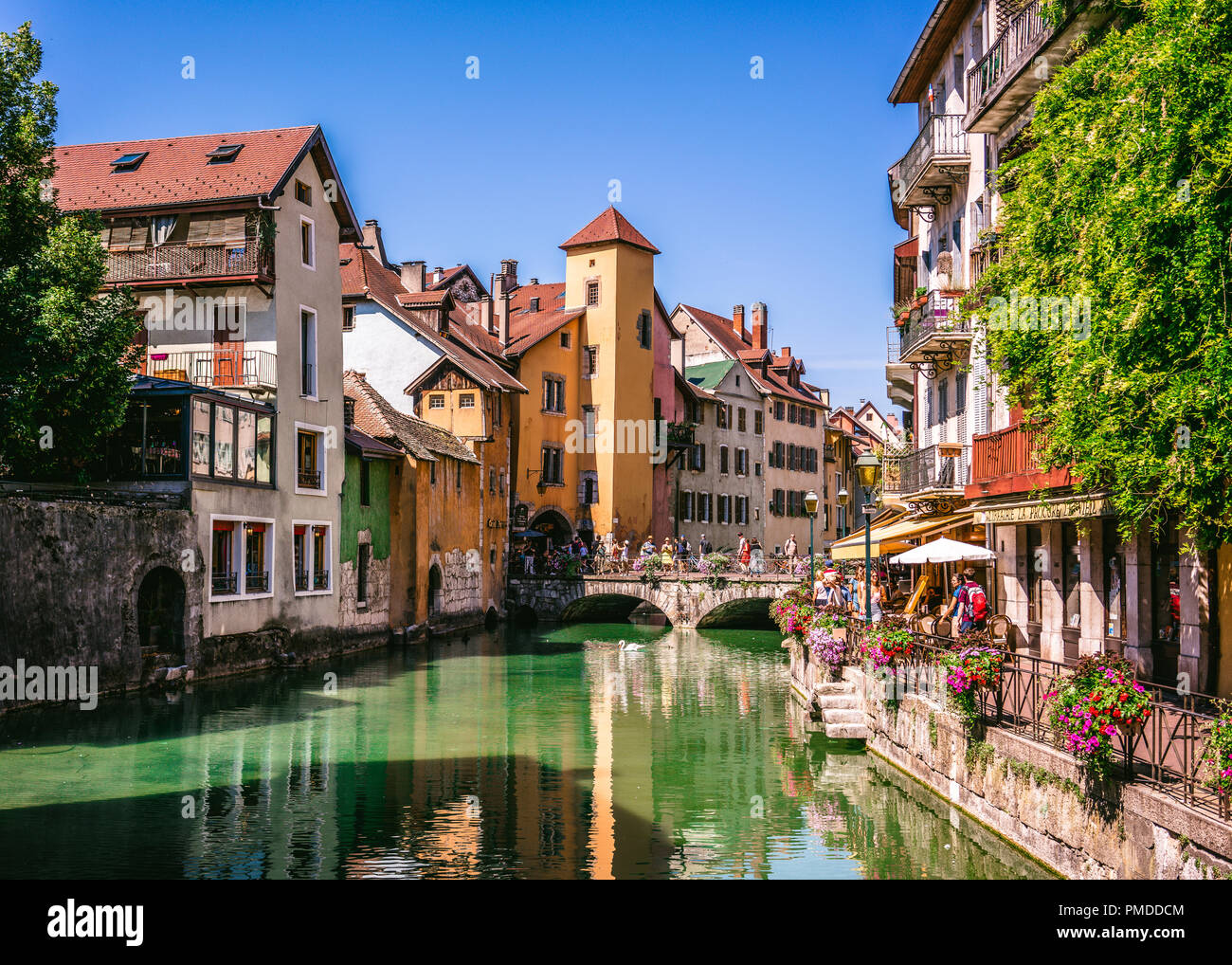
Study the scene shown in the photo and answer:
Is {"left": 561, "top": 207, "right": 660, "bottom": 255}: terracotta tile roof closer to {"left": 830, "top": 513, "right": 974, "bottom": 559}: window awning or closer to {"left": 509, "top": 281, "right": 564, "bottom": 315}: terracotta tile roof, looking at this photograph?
{"left": 509, "top": 281, "right": 564, "bottom": 315}: terracotta tile roof

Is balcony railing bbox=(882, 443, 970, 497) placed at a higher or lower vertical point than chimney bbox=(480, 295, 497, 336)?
lower

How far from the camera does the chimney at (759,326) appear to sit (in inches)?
3014

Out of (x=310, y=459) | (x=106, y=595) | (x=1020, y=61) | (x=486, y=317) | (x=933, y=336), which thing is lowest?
(x=106, y=595)

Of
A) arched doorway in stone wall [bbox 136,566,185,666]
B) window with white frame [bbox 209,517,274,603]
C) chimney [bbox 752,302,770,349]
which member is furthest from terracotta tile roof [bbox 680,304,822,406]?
arched doorway in stone wall [bbox 136,566,185,666]

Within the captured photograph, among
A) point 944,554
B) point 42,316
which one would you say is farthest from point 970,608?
point 42,316

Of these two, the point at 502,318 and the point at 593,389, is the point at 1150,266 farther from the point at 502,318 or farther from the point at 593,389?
the point at 593,389

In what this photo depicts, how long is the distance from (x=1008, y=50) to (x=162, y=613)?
21.7 metres

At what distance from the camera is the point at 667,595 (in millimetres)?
49438

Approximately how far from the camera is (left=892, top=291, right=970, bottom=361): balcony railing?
2612cm

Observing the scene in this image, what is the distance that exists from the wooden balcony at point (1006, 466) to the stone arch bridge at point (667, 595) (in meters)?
23.6

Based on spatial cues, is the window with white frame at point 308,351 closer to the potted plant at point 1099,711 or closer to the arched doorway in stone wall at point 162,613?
the arched doorway in stone wall at point 162,613

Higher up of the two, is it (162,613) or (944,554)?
(944,554)

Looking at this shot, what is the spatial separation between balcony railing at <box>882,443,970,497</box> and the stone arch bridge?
18287mm
